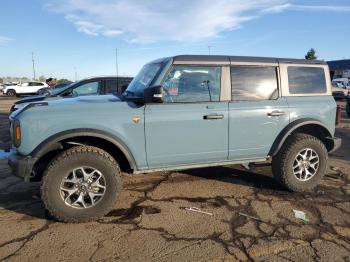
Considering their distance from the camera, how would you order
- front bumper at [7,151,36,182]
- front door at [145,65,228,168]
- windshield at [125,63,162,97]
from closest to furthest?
front bumper at [7,151,36,182] → front door at [145,65,228,168] → windshield at [125,63,162,97]

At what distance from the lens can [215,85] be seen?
4.78 metres

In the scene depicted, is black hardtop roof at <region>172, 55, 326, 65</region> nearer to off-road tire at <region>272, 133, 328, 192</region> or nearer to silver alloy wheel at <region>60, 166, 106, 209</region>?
off-road tire at <region>272, 133, 328, 192</region>

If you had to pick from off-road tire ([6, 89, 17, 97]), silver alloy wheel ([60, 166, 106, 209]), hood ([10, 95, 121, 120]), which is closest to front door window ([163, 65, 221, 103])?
hood ([10, 95, 121, 120])

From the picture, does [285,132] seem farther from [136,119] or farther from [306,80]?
[136,119]

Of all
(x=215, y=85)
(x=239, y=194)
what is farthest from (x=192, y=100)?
(x=239, y=194)

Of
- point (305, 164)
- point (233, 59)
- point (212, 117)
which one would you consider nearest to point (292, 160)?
point (305, 164)

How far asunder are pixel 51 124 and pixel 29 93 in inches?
1395

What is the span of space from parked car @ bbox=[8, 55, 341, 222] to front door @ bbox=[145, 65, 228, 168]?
0.04 feet

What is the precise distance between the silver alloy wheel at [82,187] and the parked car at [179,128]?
0.01 meters

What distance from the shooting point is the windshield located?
477cm

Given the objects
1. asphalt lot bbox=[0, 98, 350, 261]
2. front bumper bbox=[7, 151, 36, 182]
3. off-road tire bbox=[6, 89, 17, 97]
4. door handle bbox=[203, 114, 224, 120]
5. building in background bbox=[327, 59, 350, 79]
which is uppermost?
building in background bbox=[327, 59, 350, 79]

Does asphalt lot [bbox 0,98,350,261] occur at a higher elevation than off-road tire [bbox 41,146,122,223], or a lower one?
lower

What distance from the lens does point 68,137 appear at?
4.08 meters

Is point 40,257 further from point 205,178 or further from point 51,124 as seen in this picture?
point 205,178
